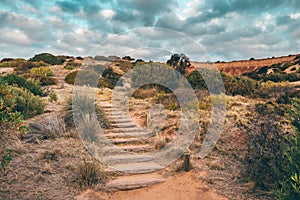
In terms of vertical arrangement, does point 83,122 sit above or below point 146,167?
above

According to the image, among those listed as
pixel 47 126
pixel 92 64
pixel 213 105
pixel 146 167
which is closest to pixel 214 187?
pixel 146 167

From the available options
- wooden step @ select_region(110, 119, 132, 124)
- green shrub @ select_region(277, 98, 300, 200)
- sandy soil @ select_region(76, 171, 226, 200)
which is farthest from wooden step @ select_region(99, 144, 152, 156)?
green shrub @ select_region(277, 98, 300, 200)

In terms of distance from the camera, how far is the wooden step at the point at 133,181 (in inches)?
207

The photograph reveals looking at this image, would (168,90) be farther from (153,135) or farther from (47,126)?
(47,126)

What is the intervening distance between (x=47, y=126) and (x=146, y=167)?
110 inches

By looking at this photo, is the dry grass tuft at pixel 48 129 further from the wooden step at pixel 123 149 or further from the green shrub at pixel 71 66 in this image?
the green shrub at pixel 71 66

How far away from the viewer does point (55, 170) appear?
18.3ft

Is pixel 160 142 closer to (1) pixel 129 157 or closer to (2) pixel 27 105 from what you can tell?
(1) pixel 129 157

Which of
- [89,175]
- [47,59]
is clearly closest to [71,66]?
[47,59]

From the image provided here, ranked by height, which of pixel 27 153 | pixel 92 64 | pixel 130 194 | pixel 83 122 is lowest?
pixel 130 194

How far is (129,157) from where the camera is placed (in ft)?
21.1

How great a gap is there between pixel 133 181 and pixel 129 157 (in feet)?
3.42

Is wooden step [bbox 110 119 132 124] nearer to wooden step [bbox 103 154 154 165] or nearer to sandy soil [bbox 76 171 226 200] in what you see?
wooden step [bbox 103 154 154 165]

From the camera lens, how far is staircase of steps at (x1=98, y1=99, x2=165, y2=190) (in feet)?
17.9
